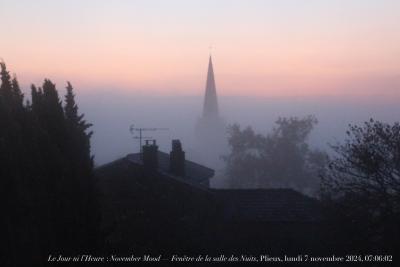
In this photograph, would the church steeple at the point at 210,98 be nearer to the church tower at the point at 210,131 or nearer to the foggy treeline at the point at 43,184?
the church tower at the point at 210,131

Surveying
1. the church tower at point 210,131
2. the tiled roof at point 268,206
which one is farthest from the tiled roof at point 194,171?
the church tower at point 210,131

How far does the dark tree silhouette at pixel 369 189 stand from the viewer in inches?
535

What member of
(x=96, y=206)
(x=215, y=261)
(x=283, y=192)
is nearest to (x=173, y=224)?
(x=215, y=261)

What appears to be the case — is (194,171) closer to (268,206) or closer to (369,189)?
(268,206)

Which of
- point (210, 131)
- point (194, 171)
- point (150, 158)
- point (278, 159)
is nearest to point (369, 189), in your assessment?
point (150, 158)

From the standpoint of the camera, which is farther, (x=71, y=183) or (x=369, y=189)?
(x=369, y=189)

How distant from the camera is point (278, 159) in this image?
57.6m

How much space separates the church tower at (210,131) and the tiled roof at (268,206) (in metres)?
62.7

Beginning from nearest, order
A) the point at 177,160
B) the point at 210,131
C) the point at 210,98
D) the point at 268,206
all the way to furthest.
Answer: the point at 268,206
the point at 177,160
the point at 210,131
the point at 210,98

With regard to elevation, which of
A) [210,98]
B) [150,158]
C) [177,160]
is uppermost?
[210,98]

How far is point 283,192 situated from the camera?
75.9ft

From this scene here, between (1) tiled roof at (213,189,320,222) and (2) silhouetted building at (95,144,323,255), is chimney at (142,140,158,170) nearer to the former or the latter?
(2) silhouetted building at (95,144,323,255)

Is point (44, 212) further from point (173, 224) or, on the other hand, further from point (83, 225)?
point (173, 224)

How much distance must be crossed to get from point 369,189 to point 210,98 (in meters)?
84.1
